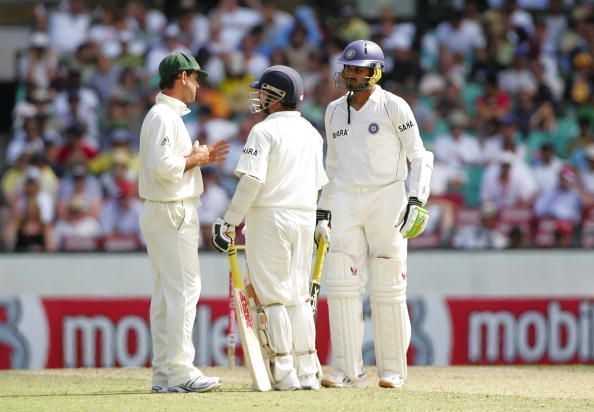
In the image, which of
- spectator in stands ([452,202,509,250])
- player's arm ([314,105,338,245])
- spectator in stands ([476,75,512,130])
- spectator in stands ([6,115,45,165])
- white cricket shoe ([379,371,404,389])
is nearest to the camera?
white cricket shoe ([379,371,404,389])

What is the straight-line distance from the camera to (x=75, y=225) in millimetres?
14094

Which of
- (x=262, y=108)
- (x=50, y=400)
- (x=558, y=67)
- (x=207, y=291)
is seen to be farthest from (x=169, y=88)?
(x=558, y=67)

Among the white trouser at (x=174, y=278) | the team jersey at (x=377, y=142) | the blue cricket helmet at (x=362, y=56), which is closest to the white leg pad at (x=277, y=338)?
the white trouser at (x=174, y=278)

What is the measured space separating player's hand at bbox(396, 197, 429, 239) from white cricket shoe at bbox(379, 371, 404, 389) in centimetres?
87

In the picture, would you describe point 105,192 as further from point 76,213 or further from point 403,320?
point 403,320

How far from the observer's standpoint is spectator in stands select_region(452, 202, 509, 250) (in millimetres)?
14070

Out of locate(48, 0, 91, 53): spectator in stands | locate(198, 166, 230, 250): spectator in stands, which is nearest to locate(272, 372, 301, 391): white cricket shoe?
locate(198, 166, 230, 250): spectator in stands

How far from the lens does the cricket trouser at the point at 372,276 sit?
8.51 metres

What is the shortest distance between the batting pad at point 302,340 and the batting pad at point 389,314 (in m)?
0.45

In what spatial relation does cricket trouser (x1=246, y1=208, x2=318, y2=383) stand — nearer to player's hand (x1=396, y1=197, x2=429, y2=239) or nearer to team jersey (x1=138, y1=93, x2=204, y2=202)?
team jersey (x1=138, y1=93, x2=204, y2=202)

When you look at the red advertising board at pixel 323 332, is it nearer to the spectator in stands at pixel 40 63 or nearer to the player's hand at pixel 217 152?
the player's hand at pixel 217 152

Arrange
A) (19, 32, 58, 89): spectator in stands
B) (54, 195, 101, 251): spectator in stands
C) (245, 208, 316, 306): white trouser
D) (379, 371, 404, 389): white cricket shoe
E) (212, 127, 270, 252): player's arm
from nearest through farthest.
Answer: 1. (212, 127, 270, 252): player's arm
2. (245, 208, 316, 306): white trouser
3. (379, 371, 404, 389): white cricket shoe
4. (54, 195, 101, 251): spectator in stands
5. (19, 32, 58, 89): spectator in stands

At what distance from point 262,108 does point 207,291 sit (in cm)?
469

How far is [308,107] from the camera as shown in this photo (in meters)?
16.1
